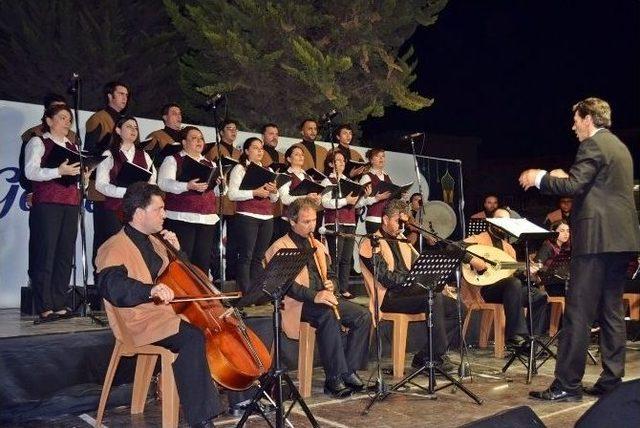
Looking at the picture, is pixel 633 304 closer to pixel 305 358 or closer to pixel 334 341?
pixel 334 341

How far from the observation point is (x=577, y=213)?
5.02m

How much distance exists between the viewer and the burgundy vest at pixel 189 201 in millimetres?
6332

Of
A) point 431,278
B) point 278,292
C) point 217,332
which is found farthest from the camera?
point 431,278

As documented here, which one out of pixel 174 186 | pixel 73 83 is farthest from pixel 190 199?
pixel 73 83

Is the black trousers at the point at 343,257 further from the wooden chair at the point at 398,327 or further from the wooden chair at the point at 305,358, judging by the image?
the wooden chair at the point at 305,358

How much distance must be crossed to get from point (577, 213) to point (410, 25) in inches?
354

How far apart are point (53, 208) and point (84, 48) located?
379 inches

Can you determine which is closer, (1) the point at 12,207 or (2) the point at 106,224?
(2) the point at 106,224

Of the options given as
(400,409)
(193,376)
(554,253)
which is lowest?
(400,409)

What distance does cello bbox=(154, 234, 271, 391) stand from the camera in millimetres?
4156

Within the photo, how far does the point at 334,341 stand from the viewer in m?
5.39

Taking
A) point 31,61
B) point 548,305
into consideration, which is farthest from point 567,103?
point 31,61

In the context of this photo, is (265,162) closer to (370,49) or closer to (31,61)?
(370,49)

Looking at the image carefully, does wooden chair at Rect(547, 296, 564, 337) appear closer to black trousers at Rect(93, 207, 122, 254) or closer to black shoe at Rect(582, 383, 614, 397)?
black shoe at Rect(582, 383, 614, 397)
